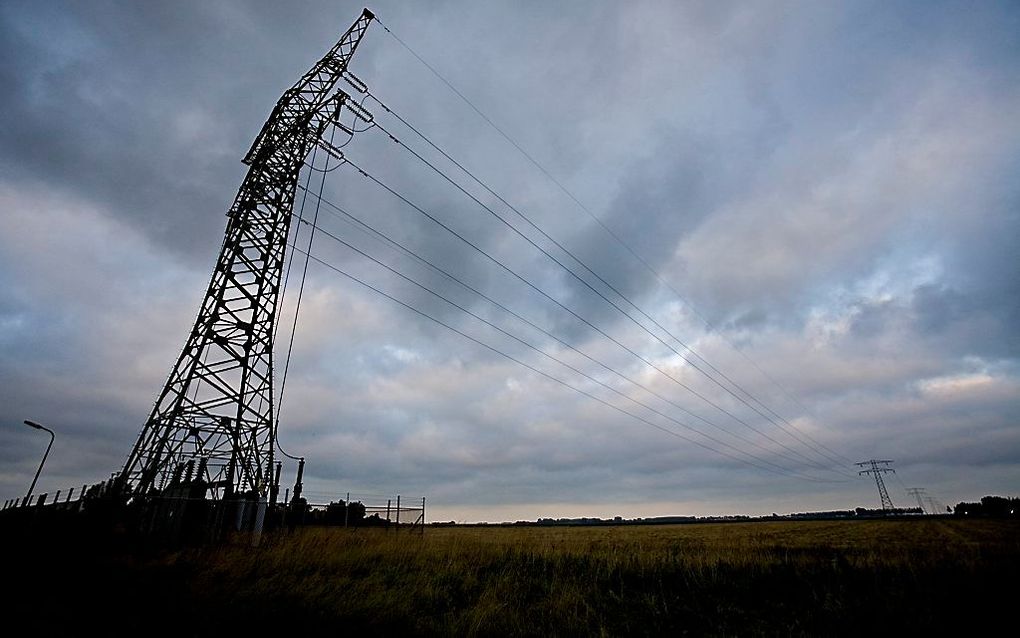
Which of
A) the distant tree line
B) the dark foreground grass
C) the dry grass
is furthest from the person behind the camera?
the distant tree line

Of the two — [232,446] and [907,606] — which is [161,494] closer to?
[232,446]

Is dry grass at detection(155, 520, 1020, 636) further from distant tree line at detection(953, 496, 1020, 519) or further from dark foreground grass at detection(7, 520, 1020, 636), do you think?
distant tree line at detection(953, 496, 1020, 519)

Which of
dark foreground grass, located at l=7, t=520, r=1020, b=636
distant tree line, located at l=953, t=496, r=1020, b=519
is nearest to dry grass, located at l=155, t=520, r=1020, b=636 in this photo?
dark foreground grass, located at l=7, t=520, r=1020, b=636

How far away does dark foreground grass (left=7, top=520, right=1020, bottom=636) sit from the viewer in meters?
8.73

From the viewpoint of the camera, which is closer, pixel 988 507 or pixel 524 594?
pixel 524 594

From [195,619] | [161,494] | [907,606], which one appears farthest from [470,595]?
[161,494]

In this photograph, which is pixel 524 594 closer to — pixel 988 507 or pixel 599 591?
pixel 599 591

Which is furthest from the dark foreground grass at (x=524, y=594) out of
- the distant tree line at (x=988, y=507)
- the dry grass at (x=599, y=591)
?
the distant tree line at (x=988, y=507)

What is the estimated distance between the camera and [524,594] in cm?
1218

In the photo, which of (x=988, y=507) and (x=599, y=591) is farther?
(x=988, y=507)

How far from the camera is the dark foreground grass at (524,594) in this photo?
873 centimetres

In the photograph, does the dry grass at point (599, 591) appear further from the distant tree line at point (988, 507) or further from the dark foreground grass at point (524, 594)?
the distant tree line at point (988, 507)

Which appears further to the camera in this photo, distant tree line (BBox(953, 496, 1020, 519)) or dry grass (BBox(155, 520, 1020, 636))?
distant tree line (BBox(953, 496, 1020, 519))

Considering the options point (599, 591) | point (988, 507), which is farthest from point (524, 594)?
point (988, 507)
